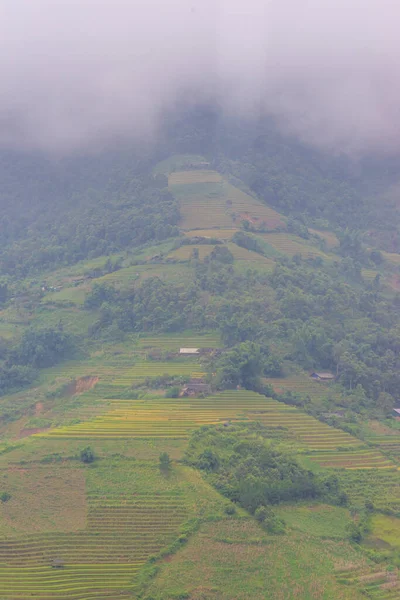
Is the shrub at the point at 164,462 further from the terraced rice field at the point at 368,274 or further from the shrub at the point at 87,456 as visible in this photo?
the terraced rice field at the point at 368,274

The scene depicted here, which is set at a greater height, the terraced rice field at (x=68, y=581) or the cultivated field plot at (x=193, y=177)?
the cultivated field plot at (x=193, y=177)

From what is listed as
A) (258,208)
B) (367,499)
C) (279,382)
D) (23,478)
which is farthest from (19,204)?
(367,499)

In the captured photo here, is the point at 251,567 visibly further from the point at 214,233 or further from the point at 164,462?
the point at 214,233

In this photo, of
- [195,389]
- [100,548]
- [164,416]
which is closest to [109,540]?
[100,548]

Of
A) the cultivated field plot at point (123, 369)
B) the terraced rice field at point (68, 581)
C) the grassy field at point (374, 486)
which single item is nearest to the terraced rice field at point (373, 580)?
the grassy field at point (374, 486)

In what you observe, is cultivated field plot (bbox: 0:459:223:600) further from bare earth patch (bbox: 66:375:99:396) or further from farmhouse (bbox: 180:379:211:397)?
bare earth patch (bbox: 66:375:99:396)

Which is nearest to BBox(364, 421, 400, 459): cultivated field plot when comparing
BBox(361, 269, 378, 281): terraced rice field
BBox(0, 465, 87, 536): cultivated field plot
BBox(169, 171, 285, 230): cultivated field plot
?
BBox(0, 465, 87, 536): cultivated field plot

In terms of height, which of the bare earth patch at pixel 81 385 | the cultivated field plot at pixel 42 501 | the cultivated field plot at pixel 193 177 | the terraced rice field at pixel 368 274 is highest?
the cultivated field plot at pixel 193 177
